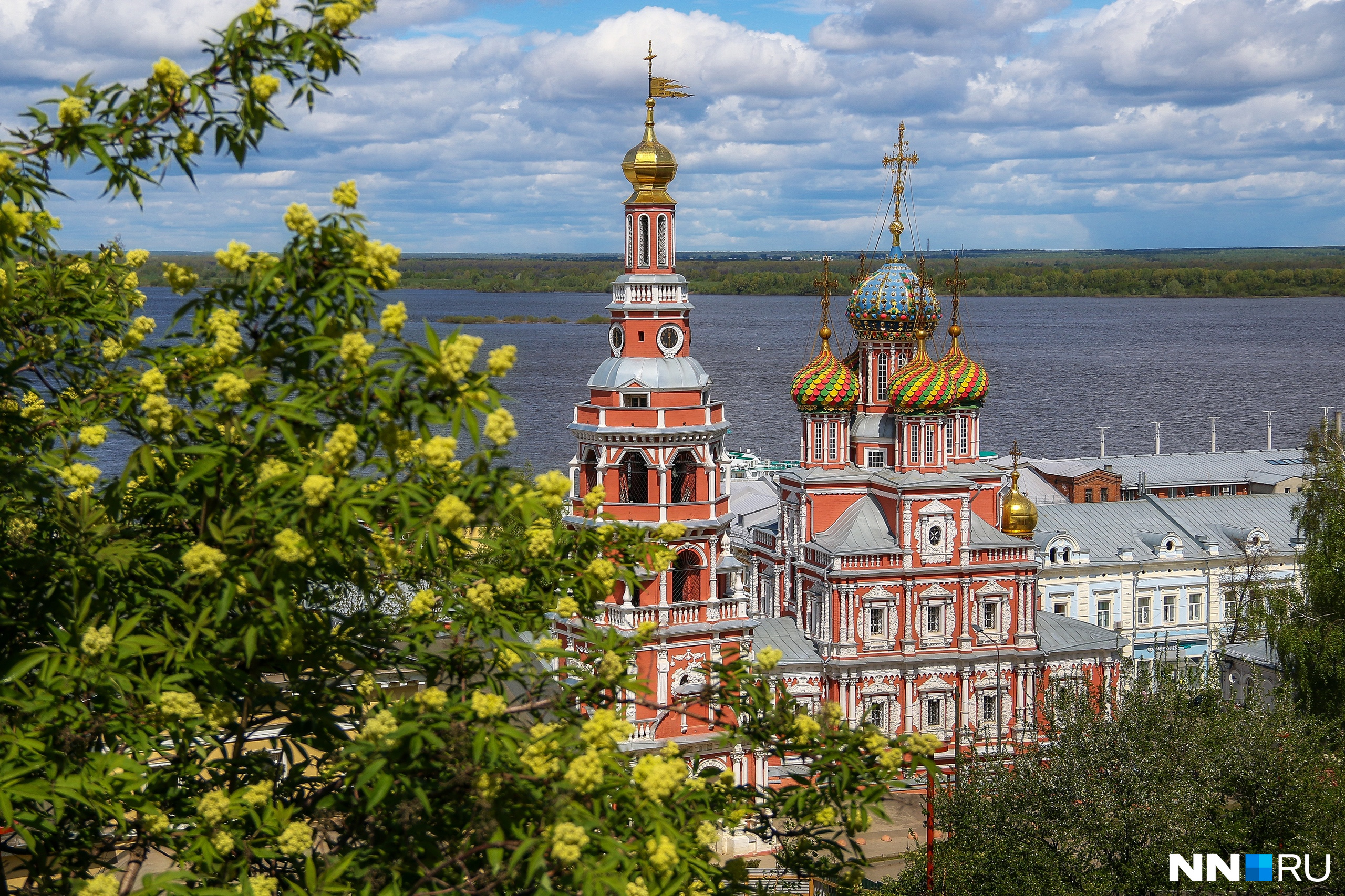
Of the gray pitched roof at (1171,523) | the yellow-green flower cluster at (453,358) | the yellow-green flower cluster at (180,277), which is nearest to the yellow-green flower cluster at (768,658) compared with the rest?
the yellow-green flower cluster at (453,358)

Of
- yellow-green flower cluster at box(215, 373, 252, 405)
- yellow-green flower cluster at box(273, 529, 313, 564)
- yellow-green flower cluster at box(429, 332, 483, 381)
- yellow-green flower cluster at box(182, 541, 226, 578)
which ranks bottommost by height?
yellow-green flower cluster at box(182, 541, 226, 578)

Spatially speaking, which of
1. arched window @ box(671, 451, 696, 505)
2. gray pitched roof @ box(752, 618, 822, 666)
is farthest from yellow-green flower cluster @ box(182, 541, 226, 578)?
gray pitched roof @ box(752, 618, 822, 666)

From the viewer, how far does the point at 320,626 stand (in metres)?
7.23

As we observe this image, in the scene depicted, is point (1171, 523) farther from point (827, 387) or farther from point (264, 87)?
point (264, 87)

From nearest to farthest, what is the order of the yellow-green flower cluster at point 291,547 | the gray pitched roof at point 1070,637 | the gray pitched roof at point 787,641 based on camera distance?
1. the yellow-green flower cluster at point 291,547
2. the gray pitched roof at point 787,641
3. the gray pitched roof at point 1070,637

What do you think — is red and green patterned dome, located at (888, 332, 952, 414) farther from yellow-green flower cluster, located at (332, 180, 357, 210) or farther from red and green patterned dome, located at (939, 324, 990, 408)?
yellow-green flower cluster, located at (332, 180, 357, 210)

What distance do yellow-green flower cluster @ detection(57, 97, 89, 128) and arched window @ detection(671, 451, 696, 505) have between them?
1582 centimetres

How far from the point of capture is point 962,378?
26.8m

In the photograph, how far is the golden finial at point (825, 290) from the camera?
91.0 feet

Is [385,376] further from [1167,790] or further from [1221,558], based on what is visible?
[1221,558]

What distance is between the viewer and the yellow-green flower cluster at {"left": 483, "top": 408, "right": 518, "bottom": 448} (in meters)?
6.27

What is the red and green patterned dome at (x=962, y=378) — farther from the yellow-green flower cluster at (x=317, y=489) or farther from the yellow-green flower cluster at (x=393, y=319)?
the yellow-green flower cluster at (x=317, y=489)

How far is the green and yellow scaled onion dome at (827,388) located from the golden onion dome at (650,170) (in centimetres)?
540

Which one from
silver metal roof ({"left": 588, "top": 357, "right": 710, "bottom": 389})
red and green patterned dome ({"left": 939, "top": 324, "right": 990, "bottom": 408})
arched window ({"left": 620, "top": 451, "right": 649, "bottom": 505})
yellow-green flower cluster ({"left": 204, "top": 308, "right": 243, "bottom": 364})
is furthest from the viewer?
red and green patterned dome ({"left": 939, "top": 324, "right": 990, "bottom": 408})
